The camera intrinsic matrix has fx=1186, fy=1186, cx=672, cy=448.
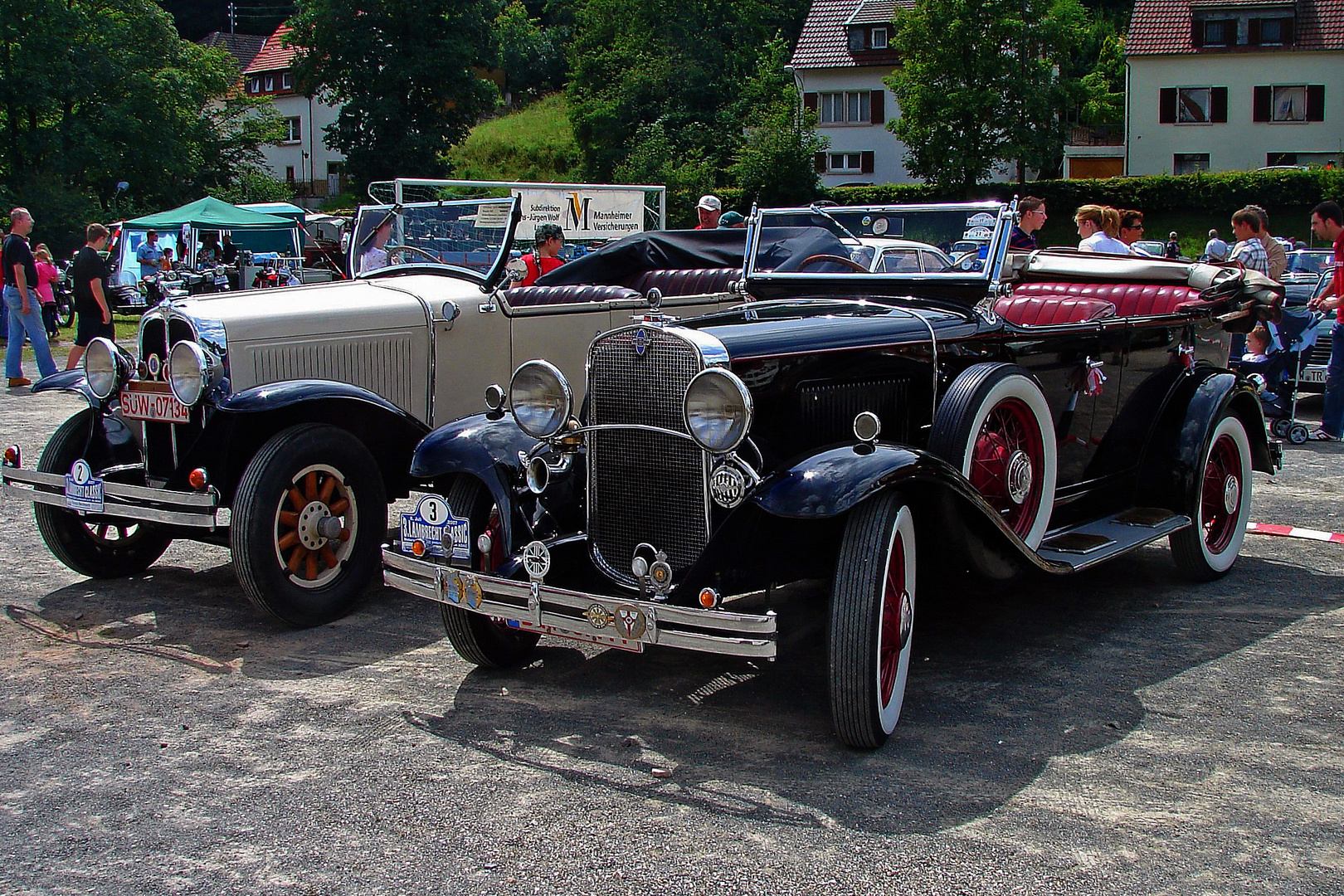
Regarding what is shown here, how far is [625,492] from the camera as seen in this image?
3936mm

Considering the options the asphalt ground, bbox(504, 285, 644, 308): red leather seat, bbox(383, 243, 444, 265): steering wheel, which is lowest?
the asphalt ground

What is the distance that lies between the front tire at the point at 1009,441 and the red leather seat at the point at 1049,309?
878 millimetres

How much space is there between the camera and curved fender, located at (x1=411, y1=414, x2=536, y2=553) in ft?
13.3

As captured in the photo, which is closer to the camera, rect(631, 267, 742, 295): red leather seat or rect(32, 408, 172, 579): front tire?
rect(32, 408, 172, 579): front tire

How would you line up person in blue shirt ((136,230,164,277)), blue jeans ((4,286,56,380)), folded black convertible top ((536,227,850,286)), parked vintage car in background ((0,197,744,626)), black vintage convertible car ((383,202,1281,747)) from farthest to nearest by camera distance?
1. person in blue shirt ((136,230,164,277))
2. blue jeans ((4,286,56,380))
3. folded black convertible top ((536,227,850,286))
4. parked vintage car in background ((0,197,744,626))
5. black vintage convertible car ((383,202,1281,747))

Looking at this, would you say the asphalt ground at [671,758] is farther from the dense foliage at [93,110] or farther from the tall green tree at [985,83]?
the tall green tree at [985,83]

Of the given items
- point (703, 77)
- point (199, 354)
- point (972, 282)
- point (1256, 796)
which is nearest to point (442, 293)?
point (199, 354)

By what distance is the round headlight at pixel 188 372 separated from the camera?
199 inches

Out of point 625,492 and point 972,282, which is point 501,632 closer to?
point 625,492

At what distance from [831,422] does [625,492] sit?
0.78 m

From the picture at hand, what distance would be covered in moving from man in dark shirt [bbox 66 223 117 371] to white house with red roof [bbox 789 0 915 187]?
33.9m

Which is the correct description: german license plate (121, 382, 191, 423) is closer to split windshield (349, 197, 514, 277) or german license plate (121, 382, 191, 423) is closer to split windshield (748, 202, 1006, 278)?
split windshield (349, 197, 514, 277)

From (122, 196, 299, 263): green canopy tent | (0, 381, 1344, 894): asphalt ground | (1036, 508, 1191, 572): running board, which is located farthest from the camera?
(122, 196, 299, 263): green canopy tent

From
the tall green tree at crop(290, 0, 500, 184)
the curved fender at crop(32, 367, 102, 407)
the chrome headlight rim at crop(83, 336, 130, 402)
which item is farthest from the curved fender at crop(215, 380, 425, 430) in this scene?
the tall green tree at crop(290, 0, 500, 184)
